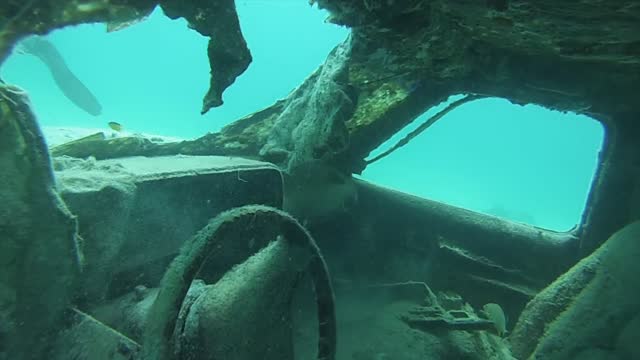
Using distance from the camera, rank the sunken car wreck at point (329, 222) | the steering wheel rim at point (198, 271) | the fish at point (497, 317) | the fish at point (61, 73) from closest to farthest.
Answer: the steering wheel rim at point (198, 271), the sunken car wreck at point (329, 222), the fish at point (497, 317), the fish at point (61, 73)

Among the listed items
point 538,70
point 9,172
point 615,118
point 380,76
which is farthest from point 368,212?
point 9,172

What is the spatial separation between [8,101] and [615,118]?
5314 millimetres

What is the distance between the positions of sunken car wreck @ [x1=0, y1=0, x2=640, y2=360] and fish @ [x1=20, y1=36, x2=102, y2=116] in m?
20.7

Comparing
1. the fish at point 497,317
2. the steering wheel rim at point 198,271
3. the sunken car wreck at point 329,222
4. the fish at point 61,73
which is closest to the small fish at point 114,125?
the sunken car wreck at point 329,222

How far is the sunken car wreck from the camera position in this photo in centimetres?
175

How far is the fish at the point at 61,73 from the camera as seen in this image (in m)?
20.0

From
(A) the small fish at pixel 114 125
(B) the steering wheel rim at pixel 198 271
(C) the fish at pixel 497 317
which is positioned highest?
(B) the steering wheel rim at pixel 198 271

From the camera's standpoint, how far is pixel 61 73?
69.8 ft

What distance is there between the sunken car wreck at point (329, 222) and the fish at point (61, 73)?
2073 centimetres

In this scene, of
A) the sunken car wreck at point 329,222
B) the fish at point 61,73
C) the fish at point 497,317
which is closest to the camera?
the sunken car wreck at point 329,222

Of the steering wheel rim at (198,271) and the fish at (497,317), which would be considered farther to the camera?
the fish at (497,317)

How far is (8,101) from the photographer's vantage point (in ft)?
5.62

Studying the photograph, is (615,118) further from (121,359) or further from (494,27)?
(121,359)

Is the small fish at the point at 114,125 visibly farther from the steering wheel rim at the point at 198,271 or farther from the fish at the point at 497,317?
the fish at the point at 497,317
